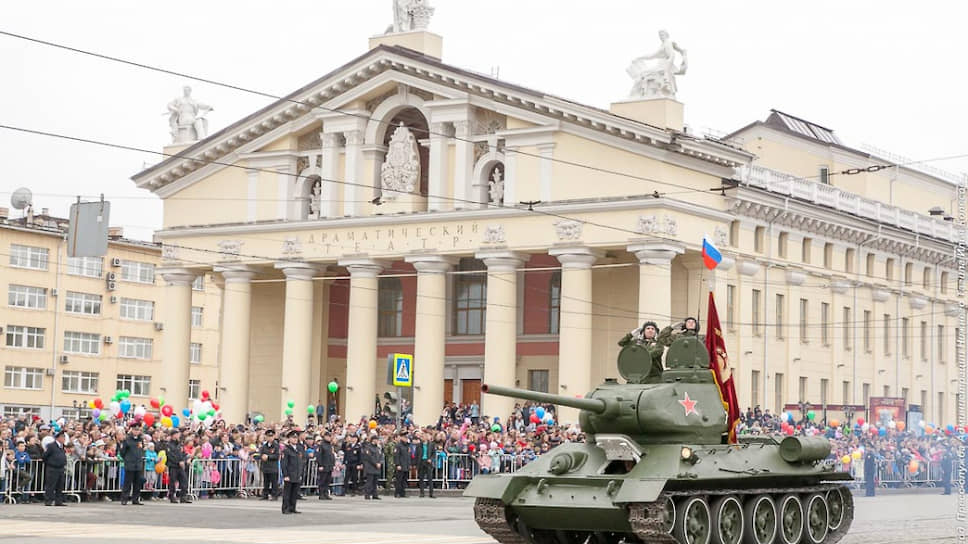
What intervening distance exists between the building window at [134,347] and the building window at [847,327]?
132 ft

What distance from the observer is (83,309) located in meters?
83.8

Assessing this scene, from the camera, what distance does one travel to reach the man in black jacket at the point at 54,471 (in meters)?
30.0

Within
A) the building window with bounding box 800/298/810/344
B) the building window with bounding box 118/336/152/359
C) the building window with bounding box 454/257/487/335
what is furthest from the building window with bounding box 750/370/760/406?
the building window with bounding box 118/336/152/359

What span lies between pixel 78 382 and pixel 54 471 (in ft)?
179

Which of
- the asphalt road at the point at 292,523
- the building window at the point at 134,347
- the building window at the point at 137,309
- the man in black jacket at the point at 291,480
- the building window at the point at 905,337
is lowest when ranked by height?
the asphalt road at the point at 292,523

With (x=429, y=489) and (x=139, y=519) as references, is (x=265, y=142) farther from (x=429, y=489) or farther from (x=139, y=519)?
(x=139, y=519)

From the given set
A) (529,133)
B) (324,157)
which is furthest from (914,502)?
(324,157)

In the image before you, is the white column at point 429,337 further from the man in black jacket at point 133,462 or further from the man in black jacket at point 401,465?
the man in black jacket at point 133,462

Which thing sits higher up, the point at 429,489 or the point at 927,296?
the point at 927,296

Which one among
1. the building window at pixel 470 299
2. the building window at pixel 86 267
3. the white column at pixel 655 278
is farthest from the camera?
the building window at pixel 86 267

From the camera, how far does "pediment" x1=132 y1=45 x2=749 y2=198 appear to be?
170 feet

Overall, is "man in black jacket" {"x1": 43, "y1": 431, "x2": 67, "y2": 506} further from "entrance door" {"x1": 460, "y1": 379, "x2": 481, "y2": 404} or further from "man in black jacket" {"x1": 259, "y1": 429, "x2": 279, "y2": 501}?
"entrance door" {"x1": 460, "y1": 379, "x2": 481, "y2": 404}

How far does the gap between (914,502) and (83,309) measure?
178 feet

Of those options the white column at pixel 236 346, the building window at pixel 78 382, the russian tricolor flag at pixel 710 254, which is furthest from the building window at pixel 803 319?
the building window at pixel 78 382
